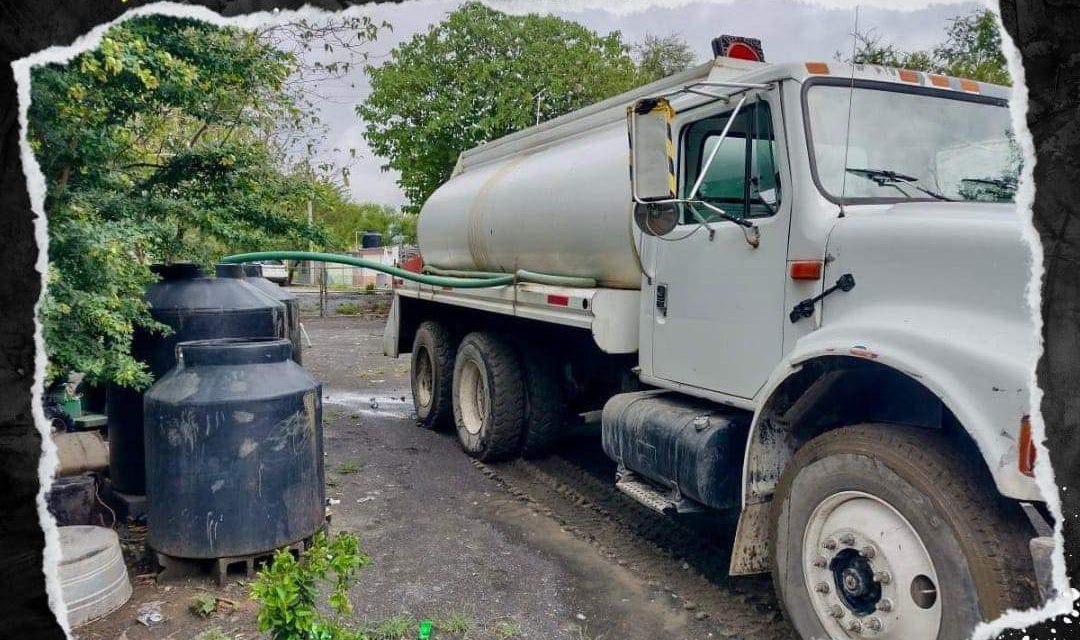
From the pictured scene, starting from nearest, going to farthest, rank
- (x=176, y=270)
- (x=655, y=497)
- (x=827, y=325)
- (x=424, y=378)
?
(x=827, y=325) → (x=655, y=497) → (x=176, y=270) → (x=424, y=378)

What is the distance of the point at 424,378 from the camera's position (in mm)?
8508

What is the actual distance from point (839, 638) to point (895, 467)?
2.48 feet

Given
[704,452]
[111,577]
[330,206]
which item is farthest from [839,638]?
[330,206]

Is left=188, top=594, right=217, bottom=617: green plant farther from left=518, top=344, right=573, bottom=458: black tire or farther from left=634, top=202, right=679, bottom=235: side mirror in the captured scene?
left=518, top=344, right=573, bottom=458: black tire

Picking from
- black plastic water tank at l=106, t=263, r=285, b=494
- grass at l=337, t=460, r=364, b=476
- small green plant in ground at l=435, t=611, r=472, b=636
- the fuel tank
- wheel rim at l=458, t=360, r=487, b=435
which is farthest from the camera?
wheel rim at l=458, t=360, r=487, b=435

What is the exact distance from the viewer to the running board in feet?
13.3

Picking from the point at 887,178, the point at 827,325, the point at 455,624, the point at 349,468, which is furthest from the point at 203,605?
the point at 887,178

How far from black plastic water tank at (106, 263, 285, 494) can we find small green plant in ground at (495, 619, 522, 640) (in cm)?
282

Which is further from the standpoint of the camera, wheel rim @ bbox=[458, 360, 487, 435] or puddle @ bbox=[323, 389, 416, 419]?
puddle @ bbox=[323, 389, 416, 419]

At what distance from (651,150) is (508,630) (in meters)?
2.44

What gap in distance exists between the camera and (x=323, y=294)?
2316 centimetres

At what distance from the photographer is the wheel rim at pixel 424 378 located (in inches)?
328

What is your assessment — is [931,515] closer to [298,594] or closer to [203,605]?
[298,594]

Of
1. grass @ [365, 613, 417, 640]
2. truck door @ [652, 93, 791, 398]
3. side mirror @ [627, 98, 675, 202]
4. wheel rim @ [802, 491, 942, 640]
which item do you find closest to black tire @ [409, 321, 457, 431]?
truck door @ [652, 93, 791, 398]
